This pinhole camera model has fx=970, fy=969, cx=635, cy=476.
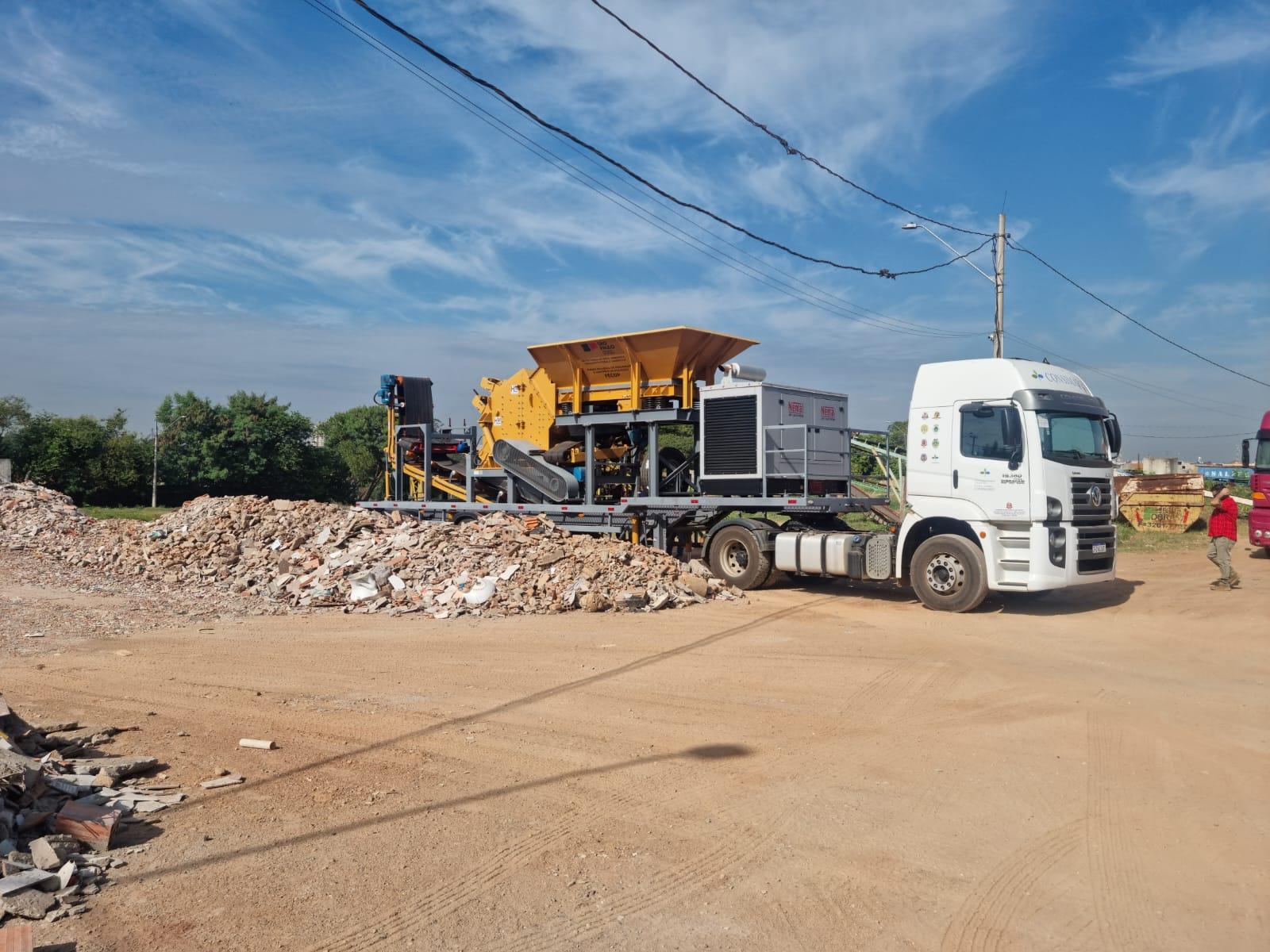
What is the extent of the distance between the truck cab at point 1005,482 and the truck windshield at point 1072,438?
0.01 metres

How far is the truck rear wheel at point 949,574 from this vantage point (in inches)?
503

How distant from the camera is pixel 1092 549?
1277 centimetres

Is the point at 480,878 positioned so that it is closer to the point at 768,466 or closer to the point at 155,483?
the point at 768,466

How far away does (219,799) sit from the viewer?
5.55m

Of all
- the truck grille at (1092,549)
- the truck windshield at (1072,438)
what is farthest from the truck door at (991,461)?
the truck grille at (1092,549)

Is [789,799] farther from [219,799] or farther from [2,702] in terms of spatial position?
[2,702]

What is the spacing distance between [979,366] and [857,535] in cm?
301

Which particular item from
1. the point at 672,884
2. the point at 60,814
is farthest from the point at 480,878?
the point at 60,814

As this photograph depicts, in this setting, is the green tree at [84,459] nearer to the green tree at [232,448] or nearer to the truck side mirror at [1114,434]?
the green tree at [232,448]

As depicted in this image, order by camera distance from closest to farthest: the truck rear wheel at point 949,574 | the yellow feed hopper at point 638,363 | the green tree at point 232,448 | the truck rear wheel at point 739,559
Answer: the truck rear wheel at point 949,574 → the truck rear wheel at point 739,559 → the yellow feed hopper at point 638,363 → the green tree at point 232,448

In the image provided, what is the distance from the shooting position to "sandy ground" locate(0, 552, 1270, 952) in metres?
4.13

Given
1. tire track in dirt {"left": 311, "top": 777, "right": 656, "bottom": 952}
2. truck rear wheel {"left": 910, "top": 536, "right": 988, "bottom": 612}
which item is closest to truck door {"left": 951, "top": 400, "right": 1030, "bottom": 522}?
truck rear wheel {"left": 910, "top": 536, "right": 988, "bottom": 612}

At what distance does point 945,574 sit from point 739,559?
3.36 meters

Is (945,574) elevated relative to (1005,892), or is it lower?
elevated
